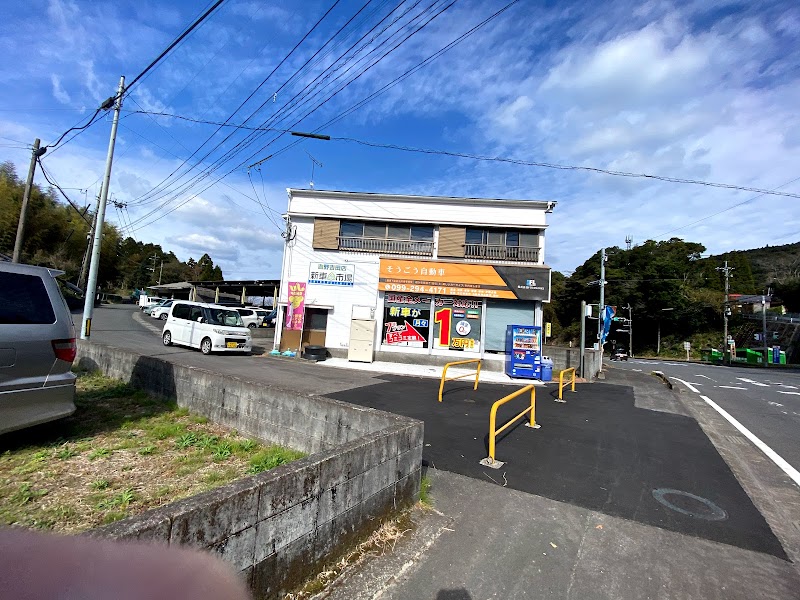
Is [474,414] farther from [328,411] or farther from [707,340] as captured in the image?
[707,340]

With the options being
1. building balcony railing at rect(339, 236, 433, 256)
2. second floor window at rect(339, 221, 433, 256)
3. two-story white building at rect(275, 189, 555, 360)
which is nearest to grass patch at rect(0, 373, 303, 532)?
two-story white building at rect(275, 189, 555, 360)

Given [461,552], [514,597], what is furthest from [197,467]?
[514,597]

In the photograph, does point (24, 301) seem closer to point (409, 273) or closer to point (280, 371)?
point (280, 371)

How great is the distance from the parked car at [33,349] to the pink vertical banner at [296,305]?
39.7 ft

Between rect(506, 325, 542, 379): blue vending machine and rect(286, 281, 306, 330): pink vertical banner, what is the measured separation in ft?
28.3

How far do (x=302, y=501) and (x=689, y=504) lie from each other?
412 cm

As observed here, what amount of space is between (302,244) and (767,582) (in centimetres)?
1634

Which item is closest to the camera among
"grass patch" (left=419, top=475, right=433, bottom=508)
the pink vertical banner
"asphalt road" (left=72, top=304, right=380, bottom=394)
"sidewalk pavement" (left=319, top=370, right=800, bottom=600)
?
"sidewalk pavement" (left=319, top=370, right=800, bottom=600)

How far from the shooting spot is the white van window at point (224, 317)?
15.1 meters

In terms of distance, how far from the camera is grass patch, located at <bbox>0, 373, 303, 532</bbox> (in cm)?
306

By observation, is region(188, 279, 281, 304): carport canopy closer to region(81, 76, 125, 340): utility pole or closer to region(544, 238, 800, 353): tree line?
region(81, 76, 125, 340): utility pole

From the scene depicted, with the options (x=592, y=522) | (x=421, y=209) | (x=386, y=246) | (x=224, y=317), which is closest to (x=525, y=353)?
(x=386, y=246)

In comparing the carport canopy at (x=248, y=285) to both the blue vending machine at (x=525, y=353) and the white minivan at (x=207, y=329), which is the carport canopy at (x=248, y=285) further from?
the blue vending machine at (x=525, y=353)

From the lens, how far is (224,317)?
15453 mm
